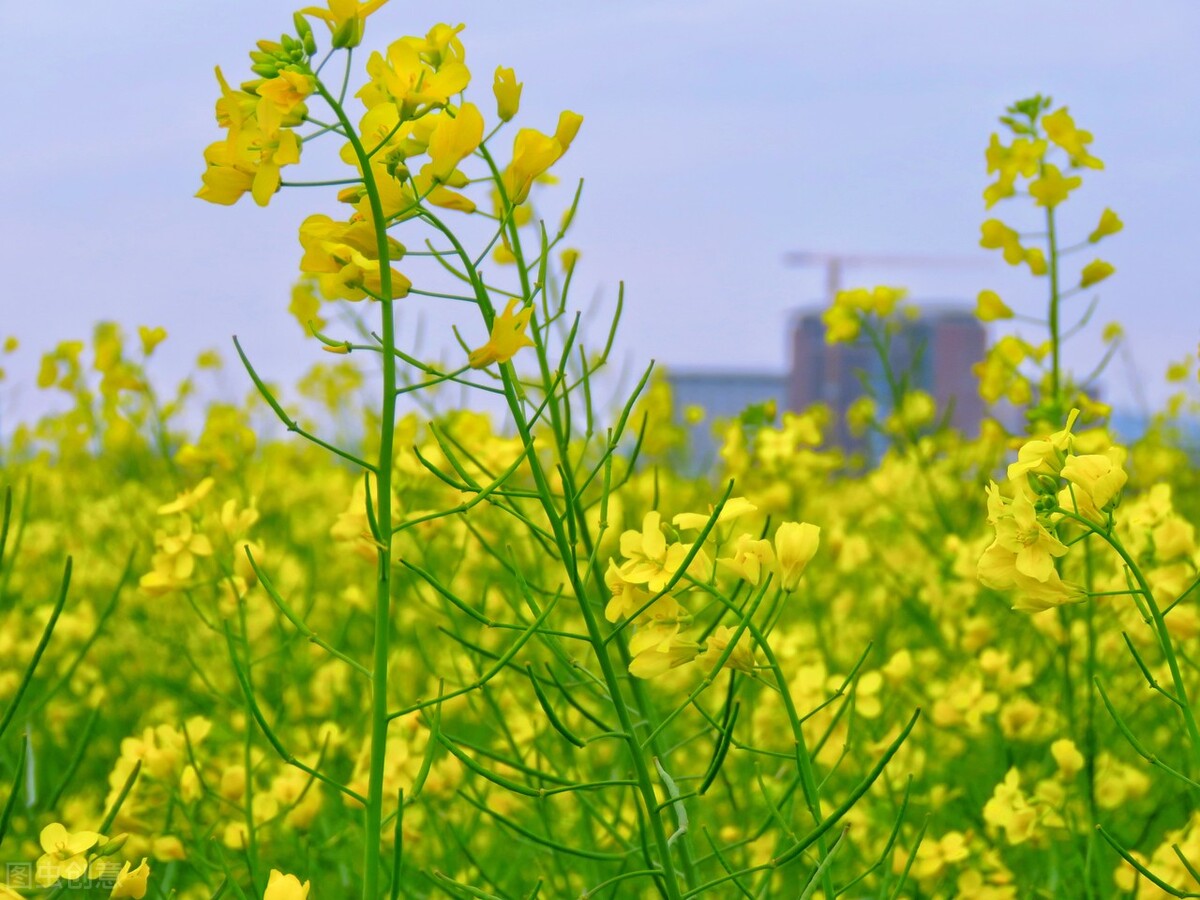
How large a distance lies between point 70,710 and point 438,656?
739 mm

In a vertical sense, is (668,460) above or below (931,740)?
above

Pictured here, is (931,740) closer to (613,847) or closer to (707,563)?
(613,847)

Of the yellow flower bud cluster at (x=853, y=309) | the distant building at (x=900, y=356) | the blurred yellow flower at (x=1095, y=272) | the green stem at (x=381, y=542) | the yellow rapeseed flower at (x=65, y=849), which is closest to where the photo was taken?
the green stem at (x=381, y=542)

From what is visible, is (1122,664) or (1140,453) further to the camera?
(1140,453)

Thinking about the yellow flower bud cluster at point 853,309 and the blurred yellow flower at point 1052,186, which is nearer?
the blurred yellow flower at point 1052,186

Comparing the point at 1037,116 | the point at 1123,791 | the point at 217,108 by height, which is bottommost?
the point at 1123,791

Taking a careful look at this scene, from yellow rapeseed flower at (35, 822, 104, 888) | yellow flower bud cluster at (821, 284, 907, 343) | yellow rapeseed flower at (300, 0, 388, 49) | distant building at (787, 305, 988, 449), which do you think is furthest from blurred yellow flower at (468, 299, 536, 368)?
distant building at (787, 305, 988, 449)

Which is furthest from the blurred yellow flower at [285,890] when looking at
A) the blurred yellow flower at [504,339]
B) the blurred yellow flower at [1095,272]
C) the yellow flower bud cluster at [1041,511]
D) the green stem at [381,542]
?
the blurred yellow flower at [1095,272]

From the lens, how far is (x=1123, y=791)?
1.50 m

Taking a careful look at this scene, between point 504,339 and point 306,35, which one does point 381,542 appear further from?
point 306,35

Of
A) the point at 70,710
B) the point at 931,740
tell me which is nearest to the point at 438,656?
the point at 70,710

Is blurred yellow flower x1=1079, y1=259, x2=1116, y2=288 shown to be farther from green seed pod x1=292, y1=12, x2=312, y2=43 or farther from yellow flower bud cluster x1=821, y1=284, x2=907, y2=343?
green seed pod x1=292, y1=12, x2=312, y2=43

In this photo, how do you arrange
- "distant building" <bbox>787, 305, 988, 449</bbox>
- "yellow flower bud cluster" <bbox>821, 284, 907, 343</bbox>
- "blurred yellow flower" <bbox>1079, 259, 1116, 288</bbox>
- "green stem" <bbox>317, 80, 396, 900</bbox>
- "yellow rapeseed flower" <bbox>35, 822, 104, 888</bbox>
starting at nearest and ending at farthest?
"green stem" <bbox>317, 80, 396, 900</bbox>, "yellow rapeseed flower" <bbox>35, 822, 104, 888</bbox>, "blurred yellow flower" <bbox>1079, 259, 1116, 288</bbox>, "yellow flower bud cluster" <bbox>821, 284, 907, 343</bbox>, "distant building" <bbox>787, 305, 988, 449</bbox>

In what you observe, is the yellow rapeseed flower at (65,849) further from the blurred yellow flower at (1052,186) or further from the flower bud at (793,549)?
the blurred yellow flower at (1052,186)
